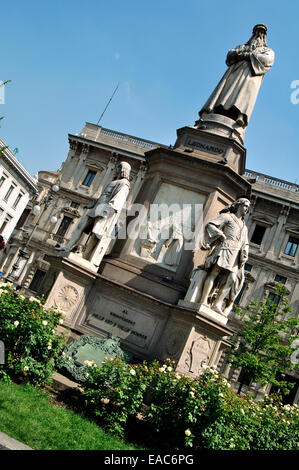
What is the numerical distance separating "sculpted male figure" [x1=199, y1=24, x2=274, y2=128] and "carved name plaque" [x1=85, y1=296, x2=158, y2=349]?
528cm

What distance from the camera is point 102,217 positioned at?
838 centimetres

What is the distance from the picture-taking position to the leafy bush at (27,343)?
5.30 metres

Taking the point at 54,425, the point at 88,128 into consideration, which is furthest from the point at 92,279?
the point at 88,128

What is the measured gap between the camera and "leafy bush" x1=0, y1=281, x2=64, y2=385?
5.30 meters

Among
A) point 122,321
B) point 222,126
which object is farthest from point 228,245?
point 222,126

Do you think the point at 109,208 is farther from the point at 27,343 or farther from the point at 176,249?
the point at 27,343

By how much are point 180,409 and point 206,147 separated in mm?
6143

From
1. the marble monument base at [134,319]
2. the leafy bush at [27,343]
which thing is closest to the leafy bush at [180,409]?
the leafy bush at [27,343]

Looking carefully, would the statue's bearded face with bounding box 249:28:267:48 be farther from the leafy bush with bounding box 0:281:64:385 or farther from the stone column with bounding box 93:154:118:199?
the stone column with bounding box 93:154:118:199

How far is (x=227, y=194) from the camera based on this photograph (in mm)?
9070

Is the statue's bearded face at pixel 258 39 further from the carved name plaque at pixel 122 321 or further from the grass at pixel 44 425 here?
the grass at pixel 44 425
